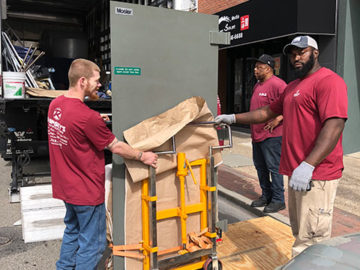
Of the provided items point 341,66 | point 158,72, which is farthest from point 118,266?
point 341,66

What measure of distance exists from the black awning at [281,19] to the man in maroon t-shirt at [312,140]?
500 cm

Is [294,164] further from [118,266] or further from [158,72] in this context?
Result: [118,266]

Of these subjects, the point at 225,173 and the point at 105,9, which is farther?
the point at 105,9

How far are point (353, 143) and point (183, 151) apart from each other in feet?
22.3

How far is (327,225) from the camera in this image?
8.27 feet

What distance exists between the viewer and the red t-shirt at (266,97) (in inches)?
174

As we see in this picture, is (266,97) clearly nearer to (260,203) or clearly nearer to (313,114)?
(260,203)

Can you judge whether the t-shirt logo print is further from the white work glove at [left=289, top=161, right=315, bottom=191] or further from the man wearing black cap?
the man wearing black cap

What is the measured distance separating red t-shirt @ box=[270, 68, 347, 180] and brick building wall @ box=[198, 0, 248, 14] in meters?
8.13

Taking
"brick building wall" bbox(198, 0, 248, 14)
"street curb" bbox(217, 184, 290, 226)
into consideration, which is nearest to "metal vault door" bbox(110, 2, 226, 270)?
"street curb" bbox(217, 184, 290, 226)

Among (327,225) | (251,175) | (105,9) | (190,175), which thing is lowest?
(251,175)

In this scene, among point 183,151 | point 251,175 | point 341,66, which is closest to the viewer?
point 183,151

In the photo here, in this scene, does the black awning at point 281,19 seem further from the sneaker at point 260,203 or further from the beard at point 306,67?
the beard at point 306,67

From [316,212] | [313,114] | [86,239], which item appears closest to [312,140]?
[313,114]
